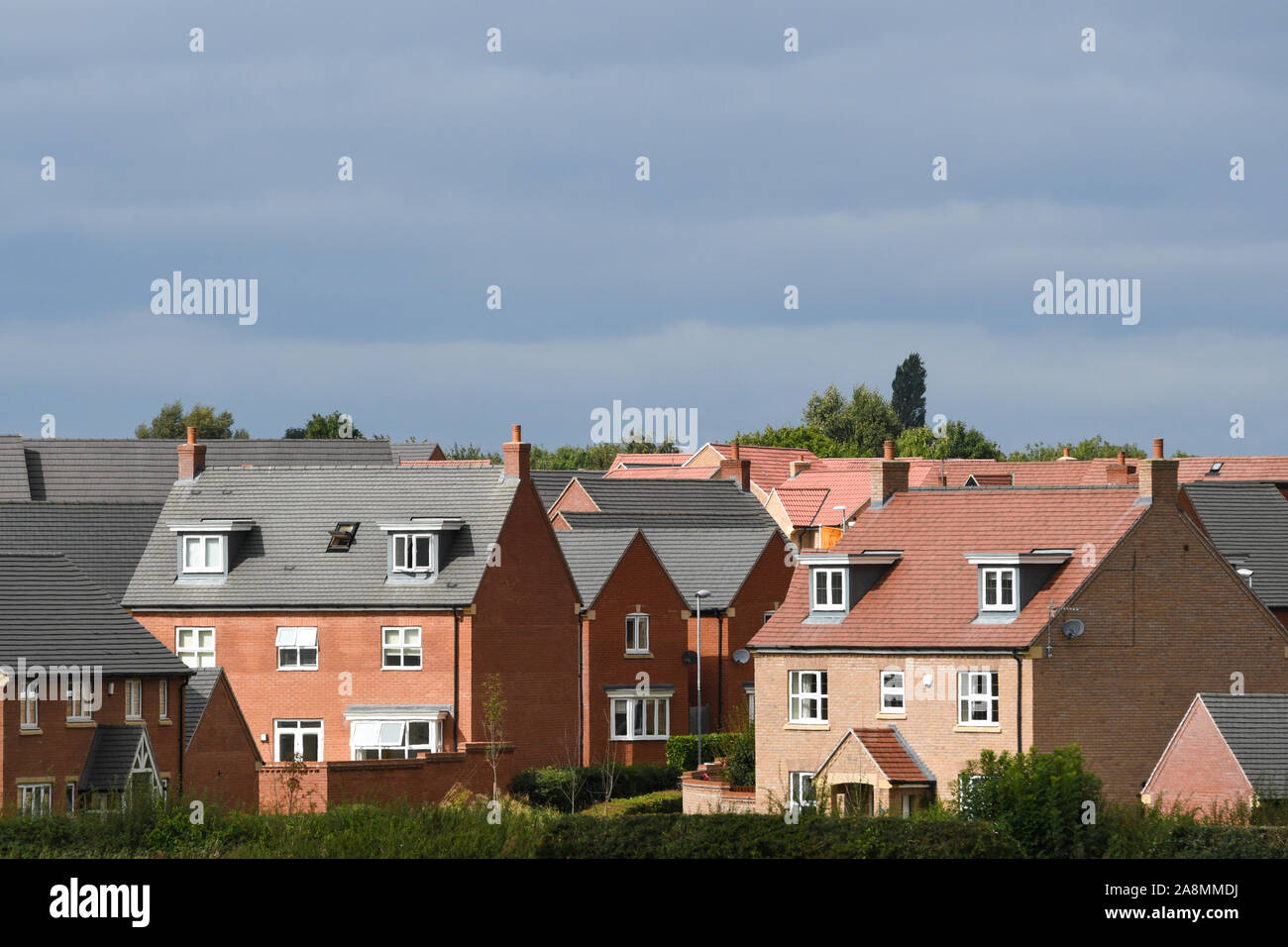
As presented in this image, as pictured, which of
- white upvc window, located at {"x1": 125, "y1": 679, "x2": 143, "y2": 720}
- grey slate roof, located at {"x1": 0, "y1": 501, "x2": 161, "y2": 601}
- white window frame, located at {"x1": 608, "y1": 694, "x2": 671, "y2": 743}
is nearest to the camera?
white upvc window, located at {"x1": 125, "y1": 679, "x2": 143, "y2": 720}

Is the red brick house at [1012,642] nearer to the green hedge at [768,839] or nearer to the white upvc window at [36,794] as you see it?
the green hedge at [768,839]

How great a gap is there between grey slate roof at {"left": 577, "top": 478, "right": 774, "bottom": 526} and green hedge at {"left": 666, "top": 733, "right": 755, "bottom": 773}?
2148 centimetres

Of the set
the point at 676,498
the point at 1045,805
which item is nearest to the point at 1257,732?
the point at 1045,805

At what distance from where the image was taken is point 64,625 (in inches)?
1978

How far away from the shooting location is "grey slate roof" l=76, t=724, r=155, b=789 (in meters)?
48.2

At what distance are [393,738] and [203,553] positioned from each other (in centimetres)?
899

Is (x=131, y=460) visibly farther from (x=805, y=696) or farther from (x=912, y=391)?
→ (x=912, y=391)

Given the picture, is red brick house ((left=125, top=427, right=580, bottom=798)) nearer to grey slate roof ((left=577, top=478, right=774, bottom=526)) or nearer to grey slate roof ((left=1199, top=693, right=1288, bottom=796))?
grey slate roof ((left=1199, top=693, right=1288, bottom=796))

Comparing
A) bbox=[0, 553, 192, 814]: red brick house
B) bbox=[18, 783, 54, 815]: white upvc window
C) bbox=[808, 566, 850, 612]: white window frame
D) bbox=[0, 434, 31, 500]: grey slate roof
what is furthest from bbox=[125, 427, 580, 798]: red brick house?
bbox=[0, 434, 31, 500]: grey slate roof

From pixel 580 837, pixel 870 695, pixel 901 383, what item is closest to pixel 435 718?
pixel 870 695

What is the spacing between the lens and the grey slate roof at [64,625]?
49.0 m
